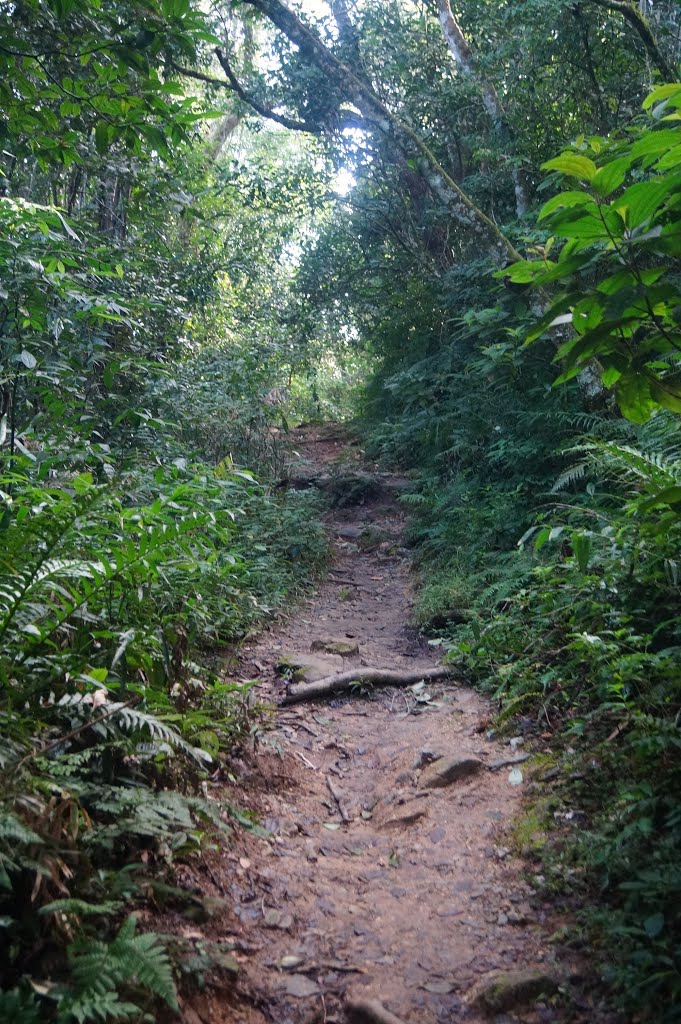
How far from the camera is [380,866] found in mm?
3391

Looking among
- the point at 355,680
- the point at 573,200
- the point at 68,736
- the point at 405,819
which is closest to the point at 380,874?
the point at 405,819

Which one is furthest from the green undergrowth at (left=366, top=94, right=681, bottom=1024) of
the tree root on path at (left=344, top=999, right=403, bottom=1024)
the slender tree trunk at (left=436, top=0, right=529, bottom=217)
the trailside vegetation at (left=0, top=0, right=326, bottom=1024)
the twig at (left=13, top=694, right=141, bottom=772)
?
the twig at (left=13, top=694, right=141, bottom=772)

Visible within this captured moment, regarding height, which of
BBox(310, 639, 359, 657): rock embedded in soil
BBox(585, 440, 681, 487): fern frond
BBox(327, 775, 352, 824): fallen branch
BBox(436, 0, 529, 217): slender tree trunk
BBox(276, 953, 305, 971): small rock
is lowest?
BBox(327, 775, 352, 824): fallen branch

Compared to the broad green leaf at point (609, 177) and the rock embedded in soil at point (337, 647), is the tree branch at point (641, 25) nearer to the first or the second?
the broad green leaf at point (609, 177)

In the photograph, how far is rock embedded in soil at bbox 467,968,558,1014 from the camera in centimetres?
235

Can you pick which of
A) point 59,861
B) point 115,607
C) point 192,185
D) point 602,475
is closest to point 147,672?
point 115,607

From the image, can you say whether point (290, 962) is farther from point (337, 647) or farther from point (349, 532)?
point (349, 532)

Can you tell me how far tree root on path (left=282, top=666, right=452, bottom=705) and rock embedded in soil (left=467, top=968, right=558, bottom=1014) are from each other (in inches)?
111

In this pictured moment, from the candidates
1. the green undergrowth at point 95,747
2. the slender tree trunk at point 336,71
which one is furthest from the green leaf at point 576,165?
the slender tree trunk at point 336,71

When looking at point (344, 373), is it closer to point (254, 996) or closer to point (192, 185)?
point (192, 185)

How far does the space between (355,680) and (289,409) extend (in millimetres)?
7802

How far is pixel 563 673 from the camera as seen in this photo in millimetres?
4344

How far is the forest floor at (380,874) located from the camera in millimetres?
2447

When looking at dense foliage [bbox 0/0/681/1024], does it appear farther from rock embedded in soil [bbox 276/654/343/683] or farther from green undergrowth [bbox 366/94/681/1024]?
rock embedded in soil [bbox 276/654/343/683]
